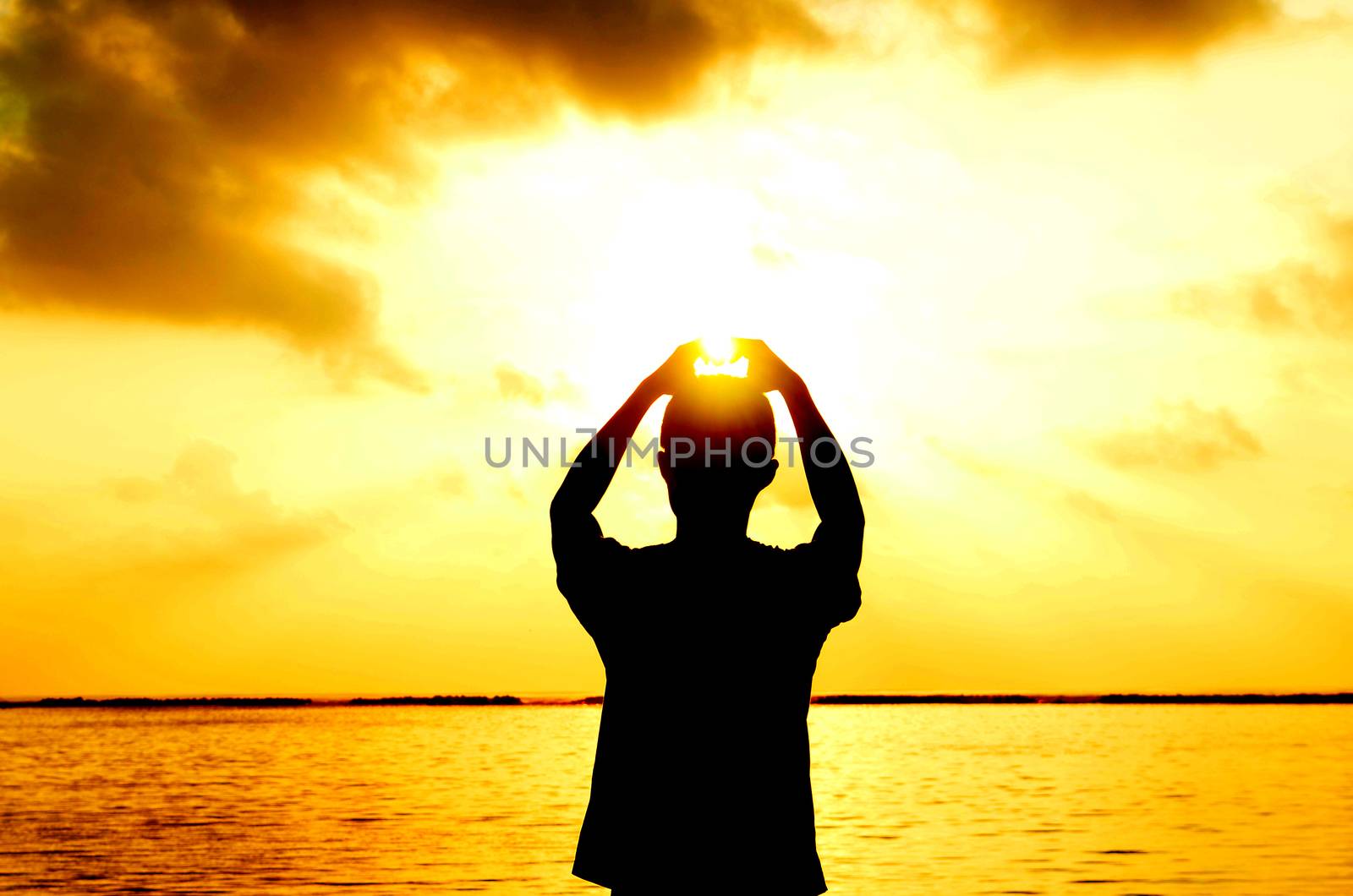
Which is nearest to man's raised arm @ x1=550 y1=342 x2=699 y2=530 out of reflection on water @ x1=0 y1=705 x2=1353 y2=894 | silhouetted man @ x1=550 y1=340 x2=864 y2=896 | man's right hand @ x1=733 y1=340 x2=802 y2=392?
silhouetted man @ x1=550 y1=340 x2=864 y2=896

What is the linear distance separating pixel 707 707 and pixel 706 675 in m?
0.08

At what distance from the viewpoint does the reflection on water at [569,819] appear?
2370 cm

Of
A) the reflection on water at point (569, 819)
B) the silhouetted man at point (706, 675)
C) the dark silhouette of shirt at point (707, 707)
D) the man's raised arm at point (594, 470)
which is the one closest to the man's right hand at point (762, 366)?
the silhouetted man at point (706, 675)

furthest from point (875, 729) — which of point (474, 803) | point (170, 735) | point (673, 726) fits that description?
point (673, 726)

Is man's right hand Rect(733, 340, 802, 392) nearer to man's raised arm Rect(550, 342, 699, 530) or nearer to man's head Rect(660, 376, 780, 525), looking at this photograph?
man's head Rect(660, 376, 780, 525)

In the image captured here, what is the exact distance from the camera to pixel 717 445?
2.99m

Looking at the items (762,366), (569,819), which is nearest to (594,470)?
(762,366)

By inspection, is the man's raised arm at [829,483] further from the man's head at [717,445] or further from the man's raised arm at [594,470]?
the man's raised arm at [594,470]

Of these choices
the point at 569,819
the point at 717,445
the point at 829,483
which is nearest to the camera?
the point at 717,445

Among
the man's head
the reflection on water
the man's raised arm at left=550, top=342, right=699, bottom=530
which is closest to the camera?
the man's head

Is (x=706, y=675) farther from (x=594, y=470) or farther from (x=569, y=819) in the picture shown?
(x=569, y=819)

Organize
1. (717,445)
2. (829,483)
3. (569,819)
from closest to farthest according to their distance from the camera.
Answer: (717,445)
(829,483)
(569,819)

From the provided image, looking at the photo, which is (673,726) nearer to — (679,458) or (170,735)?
(679,458)

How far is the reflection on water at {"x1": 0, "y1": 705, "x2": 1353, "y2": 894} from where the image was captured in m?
23.7
